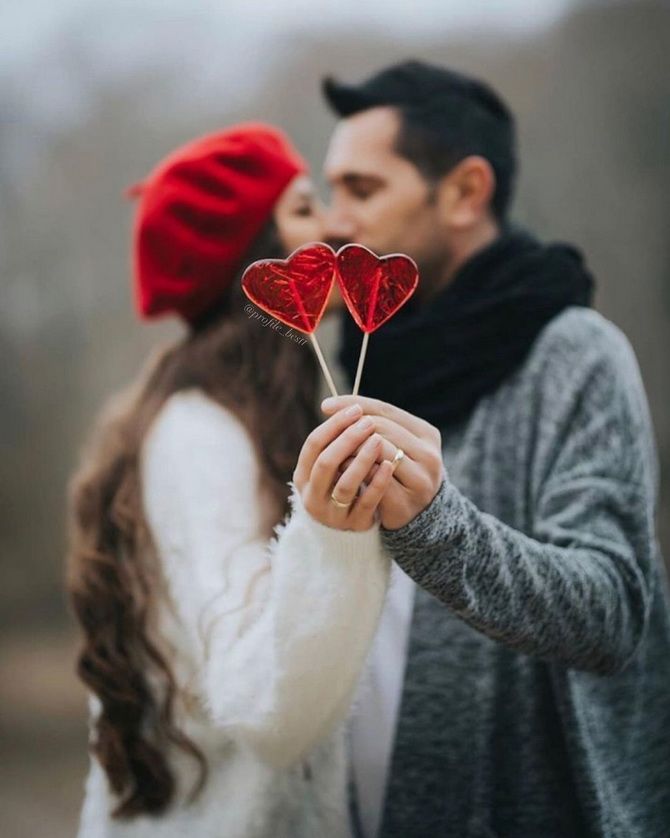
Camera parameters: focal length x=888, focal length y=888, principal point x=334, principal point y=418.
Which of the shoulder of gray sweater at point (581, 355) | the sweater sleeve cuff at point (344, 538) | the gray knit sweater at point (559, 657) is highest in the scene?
the shoulder of gray sweater at point (581, 355)

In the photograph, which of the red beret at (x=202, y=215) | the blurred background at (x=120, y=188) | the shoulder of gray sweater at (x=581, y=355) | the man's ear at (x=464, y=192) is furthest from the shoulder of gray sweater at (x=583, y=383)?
the blurred background at (x=120, y=188)

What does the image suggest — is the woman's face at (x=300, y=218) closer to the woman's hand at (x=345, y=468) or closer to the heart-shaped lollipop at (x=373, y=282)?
the heart-shaped lollipop at (x=373, y=282)

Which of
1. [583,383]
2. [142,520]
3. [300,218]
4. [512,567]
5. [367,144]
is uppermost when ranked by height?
[367,144]

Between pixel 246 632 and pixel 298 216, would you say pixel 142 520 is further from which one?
pixel 298 216

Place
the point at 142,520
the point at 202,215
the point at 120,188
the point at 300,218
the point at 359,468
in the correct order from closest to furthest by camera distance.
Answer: the point at 359,468, the point at 142,520, the point at 202,215, the point at 300,218, the point at 120,188

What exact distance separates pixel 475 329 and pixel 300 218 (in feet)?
1.44

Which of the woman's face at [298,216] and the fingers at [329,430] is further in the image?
the woman's face at [298,216]

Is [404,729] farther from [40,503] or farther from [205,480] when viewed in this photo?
[40,503]

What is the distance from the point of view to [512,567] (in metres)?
0.95

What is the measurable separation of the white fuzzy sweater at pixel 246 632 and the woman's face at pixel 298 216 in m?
0.37

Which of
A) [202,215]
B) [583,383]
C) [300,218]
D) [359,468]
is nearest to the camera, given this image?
[359,468]

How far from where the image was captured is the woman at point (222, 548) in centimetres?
96

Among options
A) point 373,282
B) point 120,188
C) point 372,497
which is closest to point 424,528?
point 372,497

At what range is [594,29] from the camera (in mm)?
2955
